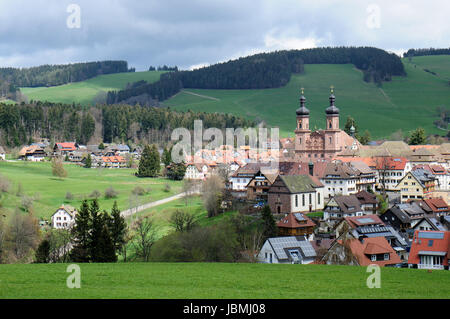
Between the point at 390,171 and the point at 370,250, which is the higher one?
the point at 390,171

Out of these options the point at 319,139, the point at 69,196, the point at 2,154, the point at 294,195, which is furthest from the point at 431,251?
the point at 2,154

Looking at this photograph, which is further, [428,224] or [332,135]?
[332,135]

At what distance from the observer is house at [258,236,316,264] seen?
42.8m

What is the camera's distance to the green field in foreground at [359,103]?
162375mm

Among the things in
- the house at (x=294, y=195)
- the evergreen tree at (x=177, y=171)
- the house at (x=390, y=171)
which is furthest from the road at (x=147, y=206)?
the house at (x=390, y=171)

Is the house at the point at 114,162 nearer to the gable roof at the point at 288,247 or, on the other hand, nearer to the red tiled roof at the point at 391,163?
the red tiled roof at the point at 391,163

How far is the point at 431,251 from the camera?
40.1 meters

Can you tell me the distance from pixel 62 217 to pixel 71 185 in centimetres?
1792

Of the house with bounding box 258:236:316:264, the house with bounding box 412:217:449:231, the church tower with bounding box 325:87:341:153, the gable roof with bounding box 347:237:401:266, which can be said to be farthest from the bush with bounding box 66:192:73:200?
the gable roof with bounding box 347:237:401:266

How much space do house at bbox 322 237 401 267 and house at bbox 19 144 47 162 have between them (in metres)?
76.3

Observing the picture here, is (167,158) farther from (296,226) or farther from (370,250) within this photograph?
(370,250)

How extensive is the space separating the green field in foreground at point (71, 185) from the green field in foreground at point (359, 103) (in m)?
67.6

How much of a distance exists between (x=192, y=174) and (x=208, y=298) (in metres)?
76.9

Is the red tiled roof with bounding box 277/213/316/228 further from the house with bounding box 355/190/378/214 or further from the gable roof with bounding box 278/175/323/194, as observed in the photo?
the house with bounding box 355/190/378/214
